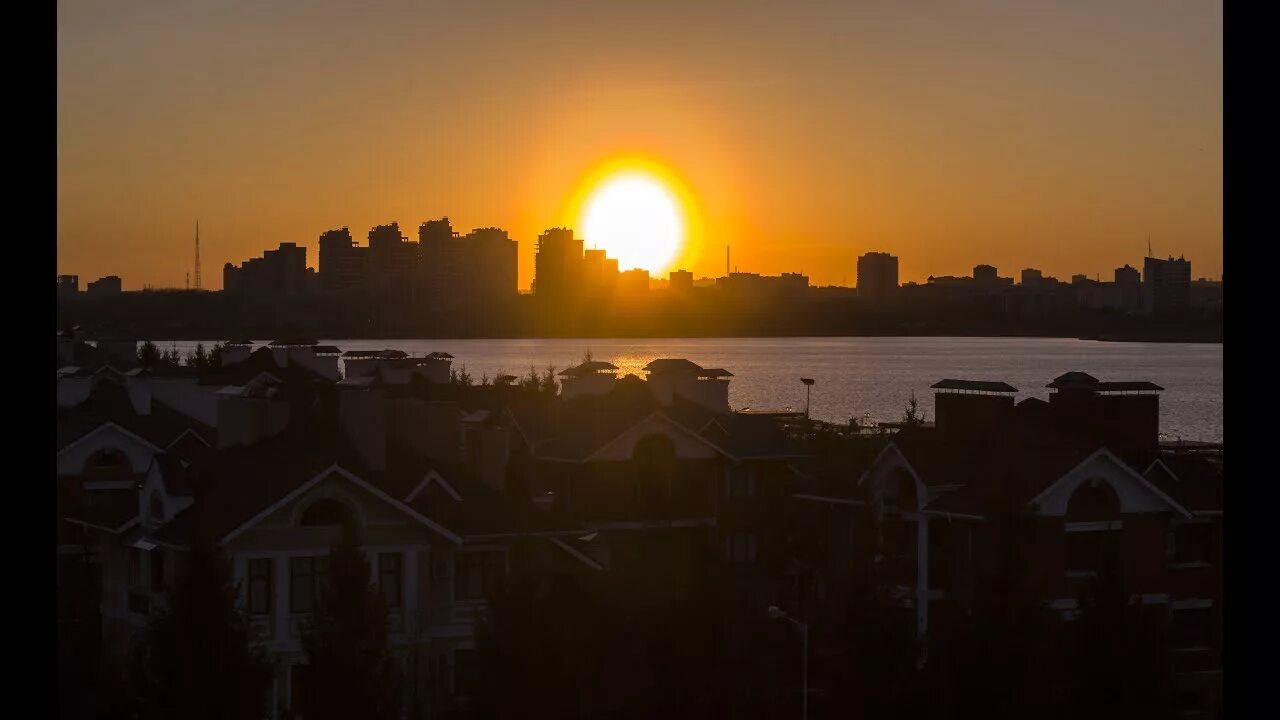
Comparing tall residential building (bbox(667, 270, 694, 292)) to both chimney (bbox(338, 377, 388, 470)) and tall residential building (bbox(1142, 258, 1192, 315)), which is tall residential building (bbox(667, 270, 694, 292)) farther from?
chimney (bbox(338, 377, 388, 470))

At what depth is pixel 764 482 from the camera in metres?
11.6

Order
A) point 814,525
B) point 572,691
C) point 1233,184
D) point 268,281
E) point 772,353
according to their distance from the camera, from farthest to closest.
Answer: point 772,353 < point 268,281 < point 814,525 < point 572,691 < point 1233,184

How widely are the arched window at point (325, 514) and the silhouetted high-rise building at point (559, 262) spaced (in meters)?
29.1

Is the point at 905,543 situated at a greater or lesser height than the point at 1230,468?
lesser

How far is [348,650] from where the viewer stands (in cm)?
718

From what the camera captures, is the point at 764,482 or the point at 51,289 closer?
the point at 51,289

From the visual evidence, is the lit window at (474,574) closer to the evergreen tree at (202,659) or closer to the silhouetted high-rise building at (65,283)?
the evergreen tree at (202,659)

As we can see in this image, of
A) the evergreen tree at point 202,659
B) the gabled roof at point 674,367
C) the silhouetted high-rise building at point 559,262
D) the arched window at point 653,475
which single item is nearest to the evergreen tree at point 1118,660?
the arched window at point 653,475

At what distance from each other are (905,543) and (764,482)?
5.95 ft

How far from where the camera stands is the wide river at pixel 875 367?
128ft

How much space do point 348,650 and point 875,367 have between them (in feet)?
218

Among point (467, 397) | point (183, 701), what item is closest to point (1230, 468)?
point (183, 701)

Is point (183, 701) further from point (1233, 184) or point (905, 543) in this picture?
point (1233, 184)

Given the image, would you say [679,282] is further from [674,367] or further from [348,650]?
[348,650]
